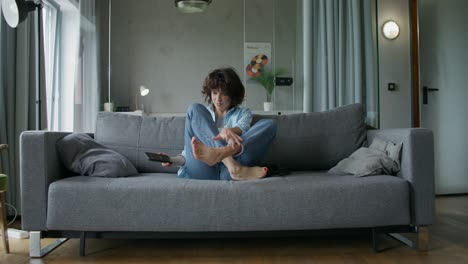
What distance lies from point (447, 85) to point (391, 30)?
77cm

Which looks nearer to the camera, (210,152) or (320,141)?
(210,152)

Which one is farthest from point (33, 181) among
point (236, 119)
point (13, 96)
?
point (13, 96)

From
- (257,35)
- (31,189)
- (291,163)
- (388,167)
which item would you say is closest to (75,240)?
(31,189)

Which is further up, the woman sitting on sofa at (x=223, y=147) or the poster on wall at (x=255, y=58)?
the poster on wall at (x=255, y=58)

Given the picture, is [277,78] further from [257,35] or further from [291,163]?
[291,163]

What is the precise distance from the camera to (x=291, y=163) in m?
2.52

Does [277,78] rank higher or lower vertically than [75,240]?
higher

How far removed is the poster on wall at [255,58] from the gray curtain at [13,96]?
2151 mm

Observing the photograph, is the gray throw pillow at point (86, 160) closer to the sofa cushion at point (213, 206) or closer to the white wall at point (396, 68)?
the sofa cushion at point (213, 206)

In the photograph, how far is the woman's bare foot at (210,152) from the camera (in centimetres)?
194

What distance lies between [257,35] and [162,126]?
7.12 ft

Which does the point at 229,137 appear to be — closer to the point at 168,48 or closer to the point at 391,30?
the point at 391,30

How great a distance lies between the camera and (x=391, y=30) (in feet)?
13.4

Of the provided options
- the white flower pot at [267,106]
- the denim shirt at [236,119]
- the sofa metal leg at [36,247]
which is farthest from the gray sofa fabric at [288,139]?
the white flower pot at [267,106]
